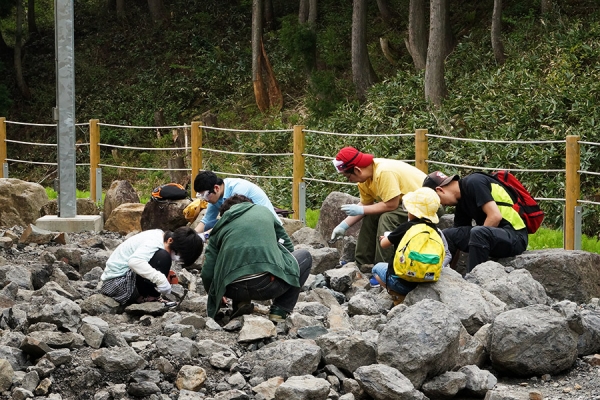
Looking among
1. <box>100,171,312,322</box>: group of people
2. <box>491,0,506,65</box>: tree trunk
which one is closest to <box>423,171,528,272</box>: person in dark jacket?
<box>100,171,312,322</box>: group of people

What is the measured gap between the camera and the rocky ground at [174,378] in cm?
516

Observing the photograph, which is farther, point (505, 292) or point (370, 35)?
point (370, 35)

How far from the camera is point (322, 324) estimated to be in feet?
21.2

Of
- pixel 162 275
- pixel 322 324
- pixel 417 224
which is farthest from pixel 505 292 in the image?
pixel 162 275

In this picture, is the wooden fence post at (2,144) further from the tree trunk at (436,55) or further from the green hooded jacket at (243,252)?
the green hooded jacket at (243,252)

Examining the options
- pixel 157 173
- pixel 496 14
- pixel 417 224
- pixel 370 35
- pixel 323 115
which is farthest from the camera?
pixel 370 35

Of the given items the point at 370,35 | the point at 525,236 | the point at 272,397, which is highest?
the point at 370,35

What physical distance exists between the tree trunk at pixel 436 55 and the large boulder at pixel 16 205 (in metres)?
6.69

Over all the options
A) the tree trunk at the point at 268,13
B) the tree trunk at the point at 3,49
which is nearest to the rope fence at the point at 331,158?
the tree trunk at the point at 268,13

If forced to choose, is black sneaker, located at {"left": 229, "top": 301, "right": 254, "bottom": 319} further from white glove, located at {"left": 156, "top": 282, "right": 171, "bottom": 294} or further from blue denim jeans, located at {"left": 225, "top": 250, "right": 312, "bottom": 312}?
white glove, located at {"left": 156, "top": 282, "right": 171, "bottom": 294}

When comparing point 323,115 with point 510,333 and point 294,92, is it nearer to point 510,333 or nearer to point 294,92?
point 294,92

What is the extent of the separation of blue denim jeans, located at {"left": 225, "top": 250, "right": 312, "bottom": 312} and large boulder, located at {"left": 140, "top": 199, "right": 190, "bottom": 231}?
4071 millimetres

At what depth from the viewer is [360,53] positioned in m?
18.1

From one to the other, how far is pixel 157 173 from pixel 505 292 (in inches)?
533
